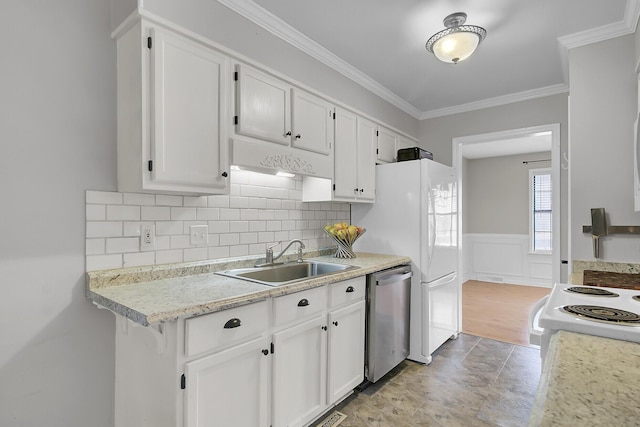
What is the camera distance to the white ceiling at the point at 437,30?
7.06 feet

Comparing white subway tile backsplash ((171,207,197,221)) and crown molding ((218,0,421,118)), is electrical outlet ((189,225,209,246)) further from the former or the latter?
crown molding ((218,0,421,118))

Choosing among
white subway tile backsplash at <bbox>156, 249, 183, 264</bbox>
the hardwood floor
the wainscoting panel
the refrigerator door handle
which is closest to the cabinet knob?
white subway tile backsplash at <bbox>156, 249, 183, 264</bbox>

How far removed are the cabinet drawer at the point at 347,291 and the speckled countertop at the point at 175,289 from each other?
0.19 ft

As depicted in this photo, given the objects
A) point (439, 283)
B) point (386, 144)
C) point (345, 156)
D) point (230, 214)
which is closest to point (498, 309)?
point (439, 283)

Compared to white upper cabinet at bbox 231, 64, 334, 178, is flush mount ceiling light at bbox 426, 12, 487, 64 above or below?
above

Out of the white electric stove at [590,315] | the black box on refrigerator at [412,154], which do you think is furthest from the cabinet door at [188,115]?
the black box on refrigerator at [412,154]

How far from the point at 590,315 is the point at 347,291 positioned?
1.36 m

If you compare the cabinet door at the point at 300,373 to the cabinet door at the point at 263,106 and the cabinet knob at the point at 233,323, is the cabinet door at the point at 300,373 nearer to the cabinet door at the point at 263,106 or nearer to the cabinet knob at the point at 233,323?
the cabinet knob at the point at 233,323

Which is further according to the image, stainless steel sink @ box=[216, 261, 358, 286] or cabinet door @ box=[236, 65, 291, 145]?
stainless steel sink @ box=[216, 261, 358, 286]

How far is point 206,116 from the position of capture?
6.09 ft

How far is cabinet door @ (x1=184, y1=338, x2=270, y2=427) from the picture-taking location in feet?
4.56

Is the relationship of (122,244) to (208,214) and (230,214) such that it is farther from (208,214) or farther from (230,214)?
(230,214)

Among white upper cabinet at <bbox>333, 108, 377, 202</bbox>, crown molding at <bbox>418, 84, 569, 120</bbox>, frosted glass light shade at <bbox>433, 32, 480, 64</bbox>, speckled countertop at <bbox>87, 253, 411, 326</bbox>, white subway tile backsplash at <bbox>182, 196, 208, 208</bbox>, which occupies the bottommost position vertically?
speckled countertop at <bbox>87, 253, 411, 326</bbox>

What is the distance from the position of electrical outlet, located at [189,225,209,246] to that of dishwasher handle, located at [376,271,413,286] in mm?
1242
